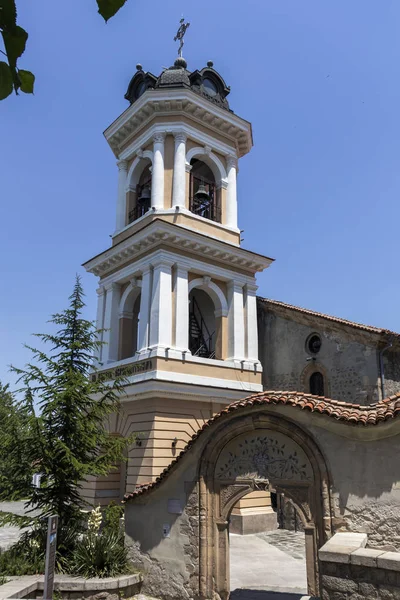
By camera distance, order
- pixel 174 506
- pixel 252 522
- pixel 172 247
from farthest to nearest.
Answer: pixel 172 247, pixel 252 522, pixel 174 506

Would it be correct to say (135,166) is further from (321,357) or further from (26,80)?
(26,80)

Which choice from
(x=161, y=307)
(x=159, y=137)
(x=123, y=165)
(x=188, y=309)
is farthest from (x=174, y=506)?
(x=123, y=165)

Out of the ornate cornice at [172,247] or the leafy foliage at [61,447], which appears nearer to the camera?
the leafy foliage at [61,447]

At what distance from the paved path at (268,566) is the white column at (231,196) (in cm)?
1122

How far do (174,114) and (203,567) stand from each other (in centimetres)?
1523

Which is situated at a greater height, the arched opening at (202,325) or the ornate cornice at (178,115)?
the ornate cornice at (178,115)

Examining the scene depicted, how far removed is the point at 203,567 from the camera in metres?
9.77

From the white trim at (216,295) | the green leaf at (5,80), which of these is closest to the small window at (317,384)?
the white trim at (216,295)

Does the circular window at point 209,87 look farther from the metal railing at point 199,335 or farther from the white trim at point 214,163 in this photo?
the metal railing at point 199,335

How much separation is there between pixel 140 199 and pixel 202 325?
5508 millimetres

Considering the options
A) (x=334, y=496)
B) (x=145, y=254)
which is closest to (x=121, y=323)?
(x=145, y=254)

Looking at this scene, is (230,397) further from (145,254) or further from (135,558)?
(135,558)

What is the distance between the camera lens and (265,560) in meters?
13.5

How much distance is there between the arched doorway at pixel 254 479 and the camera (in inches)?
341
